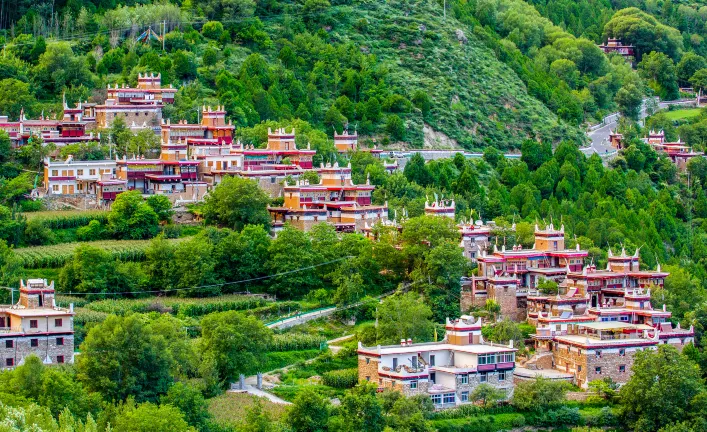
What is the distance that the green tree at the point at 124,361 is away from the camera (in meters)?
60.7

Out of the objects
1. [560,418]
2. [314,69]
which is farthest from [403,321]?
[314,69]

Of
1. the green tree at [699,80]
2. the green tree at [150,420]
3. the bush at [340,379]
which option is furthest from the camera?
the green tree at [699,80]

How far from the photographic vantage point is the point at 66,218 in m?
77.1

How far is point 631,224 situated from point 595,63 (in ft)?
156

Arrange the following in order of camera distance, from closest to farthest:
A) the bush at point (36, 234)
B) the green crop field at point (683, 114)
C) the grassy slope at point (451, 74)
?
the bush at point (36, 234) < the grassy slope at point (451, 74) < the green crop field at point (683, 114)

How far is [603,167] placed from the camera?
108 meters

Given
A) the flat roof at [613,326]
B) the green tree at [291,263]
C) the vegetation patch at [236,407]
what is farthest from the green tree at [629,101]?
the vegetation patch at [236,407]

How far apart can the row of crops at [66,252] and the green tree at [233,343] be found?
28.9 feet

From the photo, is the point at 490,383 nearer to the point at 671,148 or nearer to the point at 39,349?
the point at 39,349

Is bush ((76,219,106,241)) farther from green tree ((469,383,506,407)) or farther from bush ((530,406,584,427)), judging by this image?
bush ((530,406,584,427))

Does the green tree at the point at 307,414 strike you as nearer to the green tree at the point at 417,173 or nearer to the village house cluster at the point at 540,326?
the village house cluster at the point at 540,326

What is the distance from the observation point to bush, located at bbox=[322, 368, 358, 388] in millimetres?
66938

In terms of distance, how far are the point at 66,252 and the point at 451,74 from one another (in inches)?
1952

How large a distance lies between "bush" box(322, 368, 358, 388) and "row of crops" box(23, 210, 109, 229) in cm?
1569
